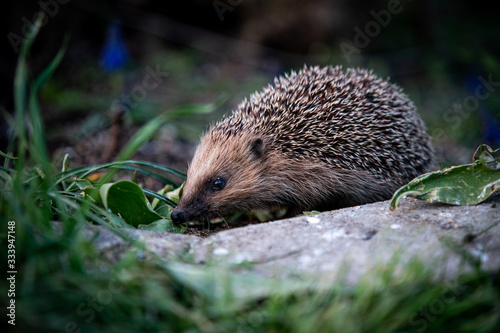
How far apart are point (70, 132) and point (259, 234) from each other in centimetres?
508

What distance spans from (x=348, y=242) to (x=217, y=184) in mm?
1817

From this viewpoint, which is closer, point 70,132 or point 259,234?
point 259,234

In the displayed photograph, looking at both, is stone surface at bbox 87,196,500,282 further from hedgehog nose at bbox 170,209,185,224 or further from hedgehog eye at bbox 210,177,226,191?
hedgehog eye at bbox 210,177,226,191

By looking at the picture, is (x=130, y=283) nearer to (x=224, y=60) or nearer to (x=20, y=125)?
(x=20, y=125)

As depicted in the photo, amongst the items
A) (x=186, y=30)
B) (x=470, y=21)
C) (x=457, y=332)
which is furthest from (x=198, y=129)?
(x=470, y=21)

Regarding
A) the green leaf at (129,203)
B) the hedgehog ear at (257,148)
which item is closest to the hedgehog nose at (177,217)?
the green leaf at (129,203)

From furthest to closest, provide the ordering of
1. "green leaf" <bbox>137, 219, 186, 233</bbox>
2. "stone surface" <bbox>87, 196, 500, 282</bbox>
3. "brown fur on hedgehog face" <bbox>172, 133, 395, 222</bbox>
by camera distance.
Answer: "brown fur on hedgehog face" <bbox>172, 133, 395, 222</bbox>
"green leaf" <bbox>137, 219, 186, 233</bbox>
"stone surface" <bbox>87, 196, 500, 282</bbox>

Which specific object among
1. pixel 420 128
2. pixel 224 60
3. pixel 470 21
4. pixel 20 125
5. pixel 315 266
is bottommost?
pixel 20 125

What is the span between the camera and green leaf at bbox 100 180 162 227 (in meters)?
3.64

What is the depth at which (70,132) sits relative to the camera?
281 inches

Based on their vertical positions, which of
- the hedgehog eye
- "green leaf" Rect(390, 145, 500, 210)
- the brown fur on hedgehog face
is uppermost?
"green leaf" Rect(390, 145, 500, 210)

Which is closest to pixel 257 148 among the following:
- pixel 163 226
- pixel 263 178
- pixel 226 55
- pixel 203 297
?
pixel 263 178

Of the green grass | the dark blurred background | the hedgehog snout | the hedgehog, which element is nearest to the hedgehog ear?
the hedgehog

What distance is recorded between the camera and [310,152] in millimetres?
4652
